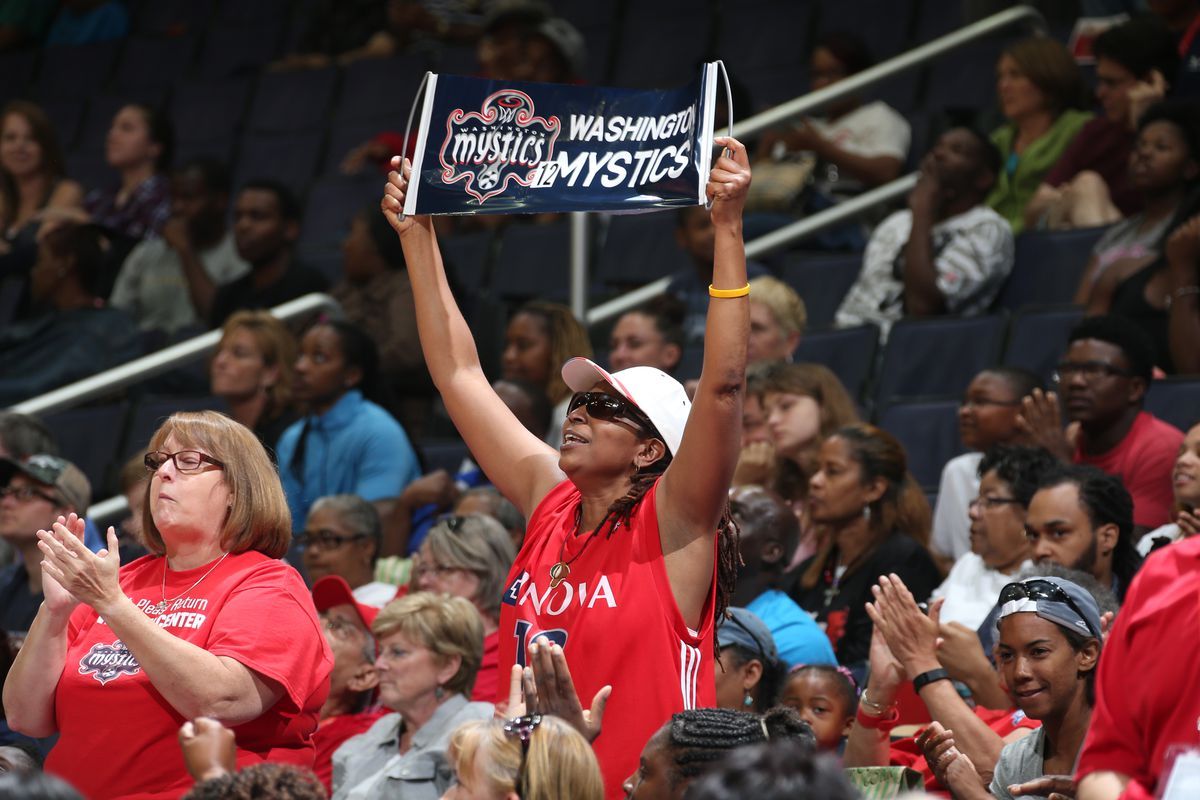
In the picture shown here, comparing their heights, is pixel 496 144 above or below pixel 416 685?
above

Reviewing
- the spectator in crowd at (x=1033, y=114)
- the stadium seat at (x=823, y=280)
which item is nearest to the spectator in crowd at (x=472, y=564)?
the stadium seat at (x=823, y=280)

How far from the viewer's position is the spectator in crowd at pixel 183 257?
845cm

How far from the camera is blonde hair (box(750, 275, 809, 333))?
649 centimetres

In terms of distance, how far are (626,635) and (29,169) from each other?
266 inches

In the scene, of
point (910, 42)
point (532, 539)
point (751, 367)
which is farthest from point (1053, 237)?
point (532, 539)

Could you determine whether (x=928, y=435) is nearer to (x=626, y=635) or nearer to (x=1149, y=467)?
(x=1149, y=467)

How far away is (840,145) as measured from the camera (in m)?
7.97

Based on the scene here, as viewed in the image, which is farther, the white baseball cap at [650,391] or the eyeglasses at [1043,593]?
the eyeglasses at [1043,593]

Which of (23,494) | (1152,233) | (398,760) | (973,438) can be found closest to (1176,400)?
(973,438)

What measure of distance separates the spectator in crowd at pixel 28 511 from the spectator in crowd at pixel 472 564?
1.21m

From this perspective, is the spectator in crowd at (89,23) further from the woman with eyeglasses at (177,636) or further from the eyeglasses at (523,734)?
the eyeglasses at (523,734)

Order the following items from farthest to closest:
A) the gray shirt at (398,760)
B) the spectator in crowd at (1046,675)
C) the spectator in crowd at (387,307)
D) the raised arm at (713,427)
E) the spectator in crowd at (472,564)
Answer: the spectator in crowd at (387,307)
the spectator in crowd at (472,564)
the gray shirt at (398,760)
the spectator in crowd at (1046,675)
the raised arm at (713,427)

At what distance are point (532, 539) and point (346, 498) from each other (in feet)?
8.06

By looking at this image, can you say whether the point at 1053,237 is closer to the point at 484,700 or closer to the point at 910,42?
the point at 910,42
